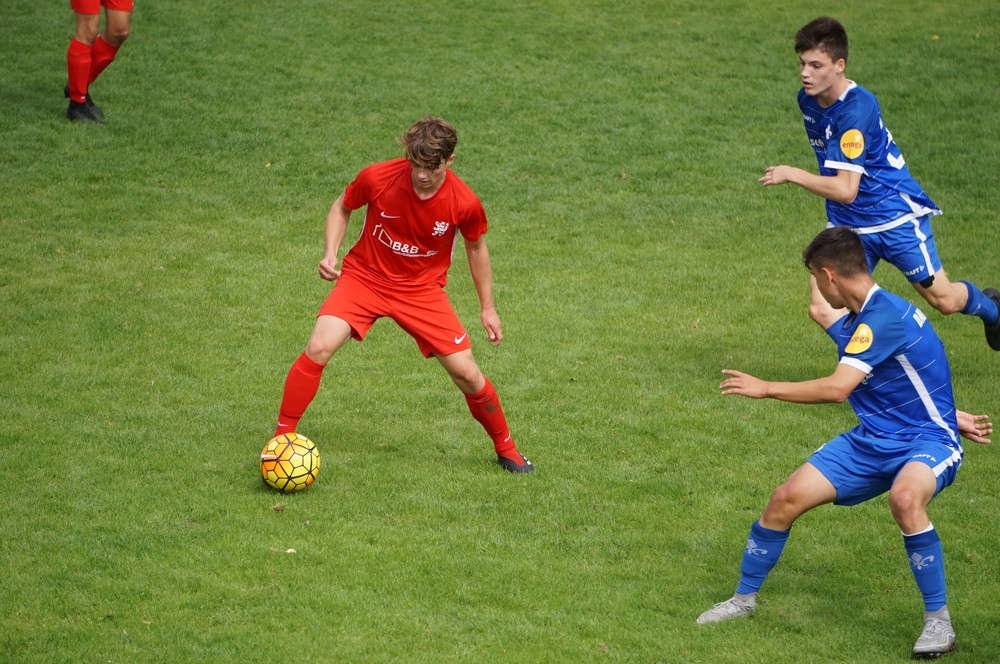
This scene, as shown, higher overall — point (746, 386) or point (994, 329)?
point (746, 386)

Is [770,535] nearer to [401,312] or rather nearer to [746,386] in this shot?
[746,386]

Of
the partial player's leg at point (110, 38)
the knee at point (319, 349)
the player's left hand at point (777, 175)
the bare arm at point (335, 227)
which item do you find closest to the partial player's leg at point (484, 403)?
the knee at point (319, 349)

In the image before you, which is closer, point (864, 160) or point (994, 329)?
point (864, 160)

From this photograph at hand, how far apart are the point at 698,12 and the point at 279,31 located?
6.61 m

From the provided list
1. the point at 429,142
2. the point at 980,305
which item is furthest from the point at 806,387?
the point at 980,305

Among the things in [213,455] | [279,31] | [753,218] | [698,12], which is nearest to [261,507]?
[213,455]

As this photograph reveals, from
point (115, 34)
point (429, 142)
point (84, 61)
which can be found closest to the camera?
point (429, 142)

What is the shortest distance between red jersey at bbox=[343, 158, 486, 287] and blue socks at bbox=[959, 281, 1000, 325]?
3675 millimetres

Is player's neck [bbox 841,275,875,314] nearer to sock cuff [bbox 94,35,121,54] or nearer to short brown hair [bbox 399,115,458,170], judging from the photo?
short brown hair [bbox 399,115,458,170]

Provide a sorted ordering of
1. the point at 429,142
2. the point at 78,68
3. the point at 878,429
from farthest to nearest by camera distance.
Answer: the point at 78,68 < the point at 429,142 < the point at 878,429

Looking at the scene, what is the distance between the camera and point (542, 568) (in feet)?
18.7

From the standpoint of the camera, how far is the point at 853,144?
23.3 ft

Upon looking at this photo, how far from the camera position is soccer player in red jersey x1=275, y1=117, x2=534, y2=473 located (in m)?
6.56

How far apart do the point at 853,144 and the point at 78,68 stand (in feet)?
30.2
